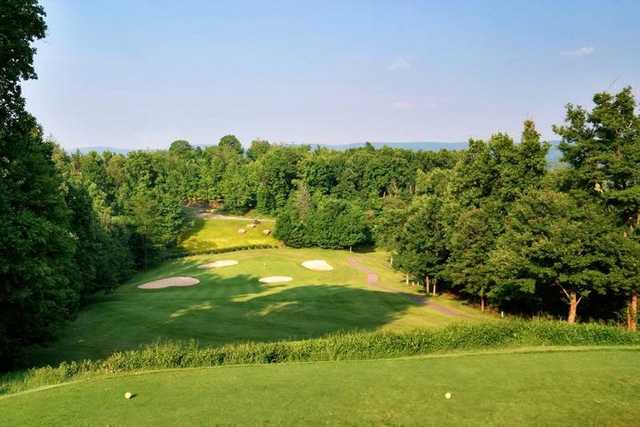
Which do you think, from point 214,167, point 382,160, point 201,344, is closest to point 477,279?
point 201,344

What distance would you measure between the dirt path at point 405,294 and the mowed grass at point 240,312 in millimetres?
437

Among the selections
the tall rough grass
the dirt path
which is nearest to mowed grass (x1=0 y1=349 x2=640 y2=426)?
the tall rough grass

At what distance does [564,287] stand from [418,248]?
17.0 meters

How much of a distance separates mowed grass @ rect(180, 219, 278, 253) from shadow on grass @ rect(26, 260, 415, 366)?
110 ft

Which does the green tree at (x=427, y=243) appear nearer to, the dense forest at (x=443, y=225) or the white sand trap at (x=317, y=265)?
the dense forest at (x=443, y=225)

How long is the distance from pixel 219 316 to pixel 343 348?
758 inches

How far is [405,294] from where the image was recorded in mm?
48125

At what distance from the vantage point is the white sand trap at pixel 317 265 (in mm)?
63469

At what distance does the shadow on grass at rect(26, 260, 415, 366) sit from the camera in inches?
1108

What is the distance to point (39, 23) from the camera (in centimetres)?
1798

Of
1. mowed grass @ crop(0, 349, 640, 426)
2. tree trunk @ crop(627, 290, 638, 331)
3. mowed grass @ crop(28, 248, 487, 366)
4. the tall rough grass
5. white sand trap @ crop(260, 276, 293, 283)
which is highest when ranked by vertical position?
mowed grass @ crop(0, 349, 640, 426)

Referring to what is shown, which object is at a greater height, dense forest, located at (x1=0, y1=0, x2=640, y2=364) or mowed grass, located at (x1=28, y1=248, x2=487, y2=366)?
dense forest, located at (x1=0, y1=0, x2=640, y2=364)

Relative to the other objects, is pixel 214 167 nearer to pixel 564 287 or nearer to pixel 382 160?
pixel 382 160

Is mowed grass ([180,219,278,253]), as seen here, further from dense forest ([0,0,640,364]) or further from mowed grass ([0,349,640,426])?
mowed grass ([0,349,640,426])
